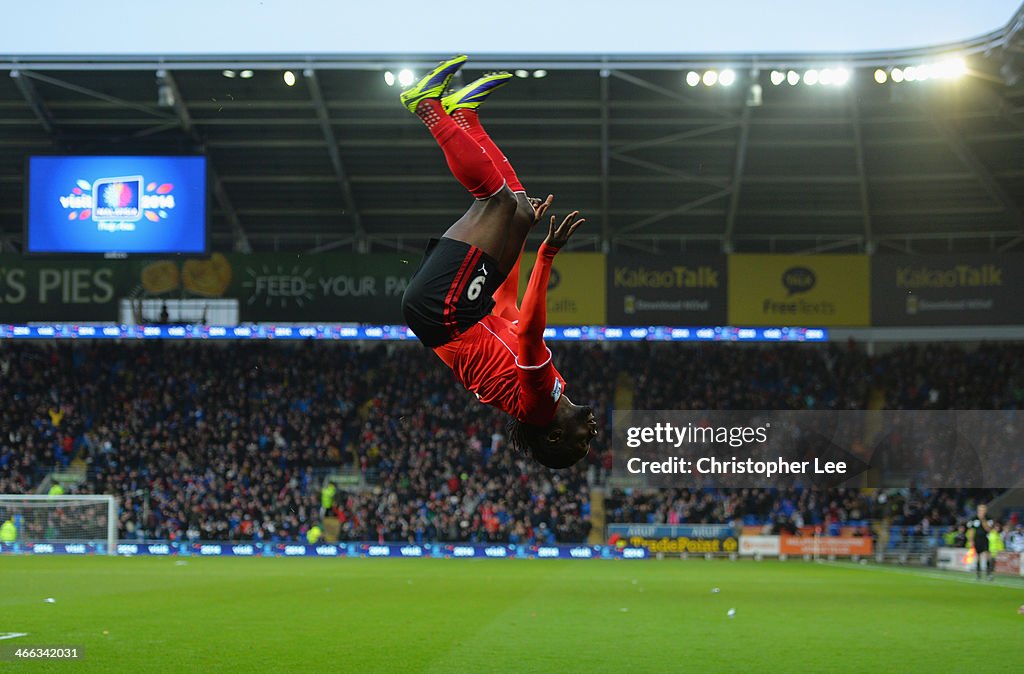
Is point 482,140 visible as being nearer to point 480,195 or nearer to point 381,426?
point 480,195

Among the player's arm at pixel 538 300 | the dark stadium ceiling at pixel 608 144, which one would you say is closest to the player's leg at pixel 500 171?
the player's arm at pixel 538 300

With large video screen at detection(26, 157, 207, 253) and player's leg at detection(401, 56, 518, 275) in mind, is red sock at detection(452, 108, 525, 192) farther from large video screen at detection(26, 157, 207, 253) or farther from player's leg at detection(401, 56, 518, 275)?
large video screen at detection(26, 157, 207, 253)

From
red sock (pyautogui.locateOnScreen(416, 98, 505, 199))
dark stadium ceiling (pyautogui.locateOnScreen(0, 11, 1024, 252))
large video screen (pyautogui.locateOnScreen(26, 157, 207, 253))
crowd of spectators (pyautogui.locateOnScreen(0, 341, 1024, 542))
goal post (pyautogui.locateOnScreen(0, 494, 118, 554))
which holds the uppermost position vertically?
dark stadium ceiling (pyautogui.locateOnScreen(0, 11, 1024, 252))

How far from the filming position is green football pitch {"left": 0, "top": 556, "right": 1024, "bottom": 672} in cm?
1278

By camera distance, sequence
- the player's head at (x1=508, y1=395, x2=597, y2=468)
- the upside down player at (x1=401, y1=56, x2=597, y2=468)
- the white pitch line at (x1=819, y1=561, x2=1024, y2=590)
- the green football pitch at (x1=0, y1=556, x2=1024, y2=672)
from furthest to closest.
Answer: the white pitch line at (x1=819, y1=561, x2=1024, y2=590) < the green football pitch at (x1=0, y1=556, x2=1024, y2=672) < the player's head at (x1=508, y1=395, x2=597, y2=468) < the upside down player at (x1=401, y1=56, x2=597, y2=468)

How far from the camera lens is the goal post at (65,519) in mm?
33906

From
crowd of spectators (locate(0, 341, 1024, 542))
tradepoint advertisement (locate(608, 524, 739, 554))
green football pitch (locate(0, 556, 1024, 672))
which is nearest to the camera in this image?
green football pitch (locate(0, 556, 1024, 672))

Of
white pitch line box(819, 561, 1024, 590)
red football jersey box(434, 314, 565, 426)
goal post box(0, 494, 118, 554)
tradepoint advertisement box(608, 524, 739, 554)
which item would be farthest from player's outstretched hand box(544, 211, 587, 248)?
tradepoint advertisement box(608, 524, 739, 554)

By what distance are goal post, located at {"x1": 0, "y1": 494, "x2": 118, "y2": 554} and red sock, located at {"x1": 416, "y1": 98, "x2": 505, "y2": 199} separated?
29222 millimetres

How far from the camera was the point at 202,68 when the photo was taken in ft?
110

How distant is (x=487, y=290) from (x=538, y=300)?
628mm

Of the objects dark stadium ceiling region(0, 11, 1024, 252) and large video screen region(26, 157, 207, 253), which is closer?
large video screen region(26, 157, 207, 253)

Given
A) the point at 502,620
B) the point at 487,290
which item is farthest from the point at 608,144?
the point at 487,290

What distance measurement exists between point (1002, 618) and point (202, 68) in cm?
2559
